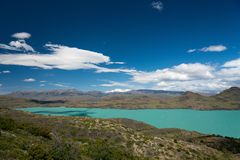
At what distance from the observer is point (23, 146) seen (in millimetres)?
18969

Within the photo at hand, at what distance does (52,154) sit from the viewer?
17.6 meters

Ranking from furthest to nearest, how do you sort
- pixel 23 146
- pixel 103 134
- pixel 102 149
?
pixel 103 134
pixel 102 149
pixel 23 146

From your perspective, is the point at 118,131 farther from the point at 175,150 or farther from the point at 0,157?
the point at 0,157

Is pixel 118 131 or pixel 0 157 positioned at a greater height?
pixel 0 157

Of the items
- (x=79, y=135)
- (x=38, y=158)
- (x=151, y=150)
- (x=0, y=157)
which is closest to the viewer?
(x=0, y=157)

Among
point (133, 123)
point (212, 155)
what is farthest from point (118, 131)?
point (133, 123)

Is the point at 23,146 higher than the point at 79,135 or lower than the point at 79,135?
higher

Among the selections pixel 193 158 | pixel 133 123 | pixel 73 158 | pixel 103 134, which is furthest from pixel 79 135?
pixel 133 123

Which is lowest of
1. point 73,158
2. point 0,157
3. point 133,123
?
point 133,123

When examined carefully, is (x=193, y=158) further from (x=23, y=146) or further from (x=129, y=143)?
(x=23, y=146)

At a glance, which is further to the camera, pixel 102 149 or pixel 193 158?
pixel 193 158

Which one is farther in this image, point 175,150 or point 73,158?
point 175,150

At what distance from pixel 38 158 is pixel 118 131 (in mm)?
45442

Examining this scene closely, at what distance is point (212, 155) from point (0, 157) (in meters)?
54.9
